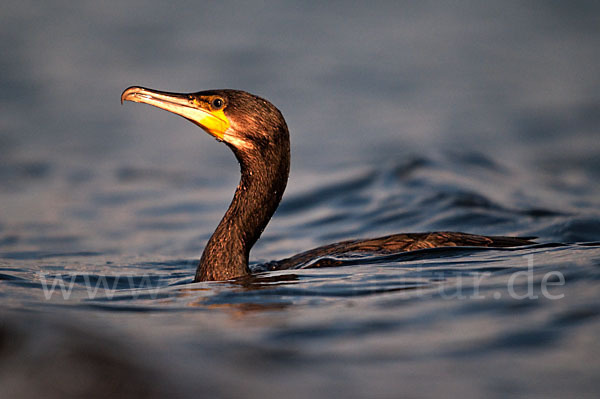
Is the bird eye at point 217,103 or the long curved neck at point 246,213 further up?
the bird eye at point 217,103

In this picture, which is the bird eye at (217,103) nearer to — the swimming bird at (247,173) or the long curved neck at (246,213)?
the swimming bird at (247,173)

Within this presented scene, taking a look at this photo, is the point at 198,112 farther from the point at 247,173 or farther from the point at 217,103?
the point at 247,173

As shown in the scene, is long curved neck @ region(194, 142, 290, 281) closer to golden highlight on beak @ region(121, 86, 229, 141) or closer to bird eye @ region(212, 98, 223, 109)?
golden highlight on beak @ region(121, 86, 229, 141)

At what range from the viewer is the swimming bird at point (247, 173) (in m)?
5.08

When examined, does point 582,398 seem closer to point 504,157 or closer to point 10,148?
point 504,157

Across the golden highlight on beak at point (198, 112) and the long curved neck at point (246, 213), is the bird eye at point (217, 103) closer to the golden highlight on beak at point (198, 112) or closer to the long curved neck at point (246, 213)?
the golden highlight on beak at point (198, 112)

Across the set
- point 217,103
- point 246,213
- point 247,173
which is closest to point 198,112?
point 217,103

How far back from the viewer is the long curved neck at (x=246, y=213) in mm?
5086

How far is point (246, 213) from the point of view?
530 cm

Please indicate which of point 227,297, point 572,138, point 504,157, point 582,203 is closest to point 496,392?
point 227,297

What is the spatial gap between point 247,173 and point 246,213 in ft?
0.86

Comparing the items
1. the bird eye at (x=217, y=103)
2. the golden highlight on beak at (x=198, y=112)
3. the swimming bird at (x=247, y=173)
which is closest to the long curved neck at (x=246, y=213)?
the swimming bird at (x=247, y=173)

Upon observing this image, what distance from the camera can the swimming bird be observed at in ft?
16.7

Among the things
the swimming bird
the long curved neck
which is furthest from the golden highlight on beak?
the long curved neck
